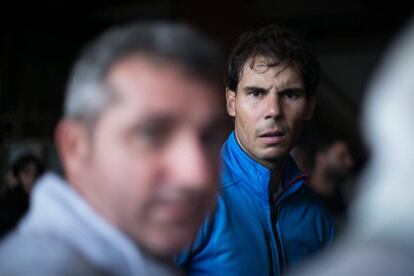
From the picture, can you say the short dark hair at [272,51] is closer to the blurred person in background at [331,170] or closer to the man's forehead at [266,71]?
the man's forehead at [266,71]

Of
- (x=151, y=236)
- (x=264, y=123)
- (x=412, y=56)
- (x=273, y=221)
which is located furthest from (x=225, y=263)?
(x=412, y=56)

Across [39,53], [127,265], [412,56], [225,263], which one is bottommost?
[225,263]

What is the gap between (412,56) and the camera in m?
0.57

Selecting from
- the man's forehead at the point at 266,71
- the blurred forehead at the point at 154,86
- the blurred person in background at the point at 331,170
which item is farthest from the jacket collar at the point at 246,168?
the blurred person in background at the point at 331,170

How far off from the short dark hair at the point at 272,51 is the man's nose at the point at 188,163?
40cm

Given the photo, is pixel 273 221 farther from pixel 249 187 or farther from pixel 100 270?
pixel 100 270

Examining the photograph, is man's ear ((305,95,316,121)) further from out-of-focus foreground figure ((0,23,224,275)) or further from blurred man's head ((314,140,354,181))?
blurred man's head ((314,140,354,181))

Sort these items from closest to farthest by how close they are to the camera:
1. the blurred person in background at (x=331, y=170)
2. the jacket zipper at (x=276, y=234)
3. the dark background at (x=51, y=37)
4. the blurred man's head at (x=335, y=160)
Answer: the dark background at (x=51, y=37) < the jacket zipper at (x=276, y=234) < the blurred person in background at (x=331, y=170) < the blurred man's head at (x=335, y=160)

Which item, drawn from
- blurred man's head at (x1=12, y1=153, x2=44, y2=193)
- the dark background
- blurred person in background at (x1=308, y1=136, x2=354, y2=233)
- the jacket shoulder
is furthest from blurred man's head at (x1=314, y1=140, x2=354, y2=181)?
the jacket shoulder

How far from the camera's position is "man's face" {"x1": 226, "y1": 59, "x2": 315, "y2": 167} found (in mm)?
967

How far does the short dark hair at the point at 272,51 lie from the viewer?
98 cm

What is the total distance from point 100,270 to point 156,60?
21cm

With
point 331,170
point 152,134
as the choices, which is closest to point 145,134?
point 152,134

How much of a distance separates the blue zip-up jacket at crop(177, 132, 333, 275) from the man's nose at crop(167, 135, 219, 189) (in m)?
0.31
